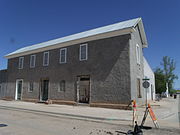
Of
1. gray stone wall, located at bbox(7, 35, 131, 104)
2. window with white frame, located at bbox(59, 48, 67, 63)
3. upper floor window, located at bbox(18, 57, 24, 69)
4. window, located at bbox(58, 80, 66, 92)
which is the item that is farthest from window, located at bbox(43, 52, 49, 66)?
upper floor window, located at bbox(18, 57, 24, 69)

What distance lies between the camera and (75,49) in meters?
16.7

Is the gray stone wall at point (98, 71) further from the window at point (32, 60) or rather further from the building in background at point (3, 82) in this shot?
the building in background at point (3, 82)

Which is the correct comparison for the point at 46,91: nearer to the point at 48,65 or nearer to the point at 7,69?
the point at 48,65

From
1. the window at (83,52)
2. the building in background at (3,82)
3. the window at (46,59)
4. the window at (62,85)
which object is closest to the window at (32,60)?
the window at (46,59)

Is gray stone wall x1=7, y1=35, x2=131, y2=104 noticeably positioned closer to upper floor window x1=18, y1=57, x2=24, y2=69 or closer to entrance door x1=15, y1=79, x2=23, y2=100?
entrance door x1=15, y1=79, x2=23, y2=100

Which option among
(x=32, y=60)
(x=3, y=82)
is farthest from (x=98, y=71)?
(x=3, y=82)

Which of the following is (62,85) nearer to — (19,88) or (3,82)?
(19,88)

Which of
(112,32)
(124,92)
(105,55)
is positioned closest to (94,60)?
(105,55)

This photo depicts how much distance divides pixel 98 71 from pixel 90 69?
3.19 feet

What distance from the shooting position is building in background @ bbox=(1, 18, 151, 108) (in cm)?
1331

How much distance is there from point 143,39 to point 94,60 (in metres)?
7.20

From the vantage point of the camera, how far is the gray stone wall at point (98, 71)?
1318 centimetres

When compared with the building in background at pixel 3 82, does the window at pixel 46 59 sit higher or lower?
higher

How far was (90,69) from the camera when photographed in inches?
596
